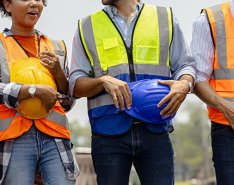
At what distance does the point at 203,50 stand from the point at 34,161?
165 cm

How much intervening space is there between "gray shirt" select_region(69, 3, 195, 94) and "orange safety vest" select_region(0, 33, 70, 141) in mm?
261

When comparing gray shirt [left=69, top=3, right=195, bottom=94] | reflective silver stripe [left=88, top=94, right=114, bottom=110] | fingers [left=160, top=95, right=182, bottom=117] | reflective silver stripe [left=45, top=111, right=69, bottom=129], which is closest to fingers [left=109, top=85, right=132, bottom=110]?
reflective silver stripe [left=88, top=94, right=114, bottom=110]

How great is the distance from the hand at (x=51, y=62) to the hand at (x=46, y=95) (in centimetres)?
21

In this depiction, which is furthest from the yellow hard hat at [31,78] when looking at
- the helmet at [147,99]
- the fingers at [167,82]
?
the fingers at [167,82]

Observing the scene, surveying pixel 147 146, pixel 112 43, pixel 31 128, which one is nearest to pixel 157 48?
pixel 112 43

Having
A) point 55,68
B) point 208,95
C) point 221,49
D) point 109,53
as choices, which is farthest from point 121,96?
point 221,49

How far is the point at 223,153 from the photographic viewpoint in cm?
602

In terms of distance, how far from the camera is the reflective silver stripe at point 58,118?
5.94 meters

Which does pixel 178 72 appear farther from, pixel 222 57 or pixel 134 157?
pixel 134 157

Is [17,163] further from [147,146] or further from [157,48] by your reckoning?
[157,48]

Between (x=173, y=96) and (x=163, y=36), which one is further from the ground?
(x=163, y=36)

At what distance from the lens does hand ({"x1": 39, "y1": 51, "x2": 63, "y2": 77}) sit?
236 inches

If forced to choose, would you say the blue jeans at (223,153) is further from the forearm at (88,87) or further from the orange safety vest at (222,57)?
the forearm at (88,87)

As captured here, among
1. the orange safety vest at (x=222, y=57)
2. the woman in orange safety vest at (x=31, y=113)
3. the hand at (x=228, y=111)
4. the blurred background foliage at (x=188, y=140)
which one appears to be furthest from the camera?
the blurred background foliage at (x=188, y=140)
